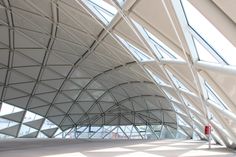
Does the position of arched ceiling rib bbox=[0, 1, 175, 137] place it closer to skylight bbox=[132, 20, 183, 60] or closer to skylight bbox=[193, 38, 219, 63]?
skylight bbox=[132, 20, 183, 60]

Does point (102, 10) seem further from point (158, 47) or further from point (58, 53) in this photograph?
point (58, 53)

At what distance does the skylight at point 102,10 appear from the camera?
21.3 m

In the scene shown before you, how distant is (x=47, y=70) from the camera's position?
1692 inches

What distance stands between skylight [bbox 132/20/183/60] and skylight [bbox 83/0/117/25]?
263 centimetres

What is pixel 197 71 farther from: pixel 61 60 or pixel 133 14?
pixel 61 60

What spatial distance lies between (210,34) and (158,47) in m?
9.16

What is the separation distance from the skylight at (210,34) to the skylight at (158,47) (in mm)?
6262

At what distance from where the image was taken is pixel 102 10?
2231 cm

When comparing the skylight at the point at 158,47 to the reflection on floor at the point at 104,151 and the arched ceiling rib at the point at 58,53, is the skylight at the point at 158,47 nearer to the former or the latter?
the arched ceiling rib at the point at 58,53

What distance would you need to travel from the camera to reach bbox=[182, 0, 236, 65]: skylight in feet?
40.1

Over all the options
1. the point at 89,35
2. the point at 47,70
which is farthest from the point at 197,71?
the point at 47,70

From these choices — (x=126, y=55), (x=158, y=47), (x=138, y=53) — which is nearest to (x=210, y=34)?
(x=158, y=47)

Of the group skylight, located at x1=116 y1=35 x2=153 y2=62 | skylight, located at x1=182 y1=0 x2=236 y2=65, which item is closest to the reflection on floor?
skylight, located at x1=116 y1=35 x2=153 y2=62

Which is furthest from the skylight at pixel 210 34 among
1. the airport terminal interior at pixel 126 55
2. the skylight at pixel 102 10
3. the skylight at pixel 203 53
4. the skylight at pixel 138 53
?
the skylight at pixel 138 53
